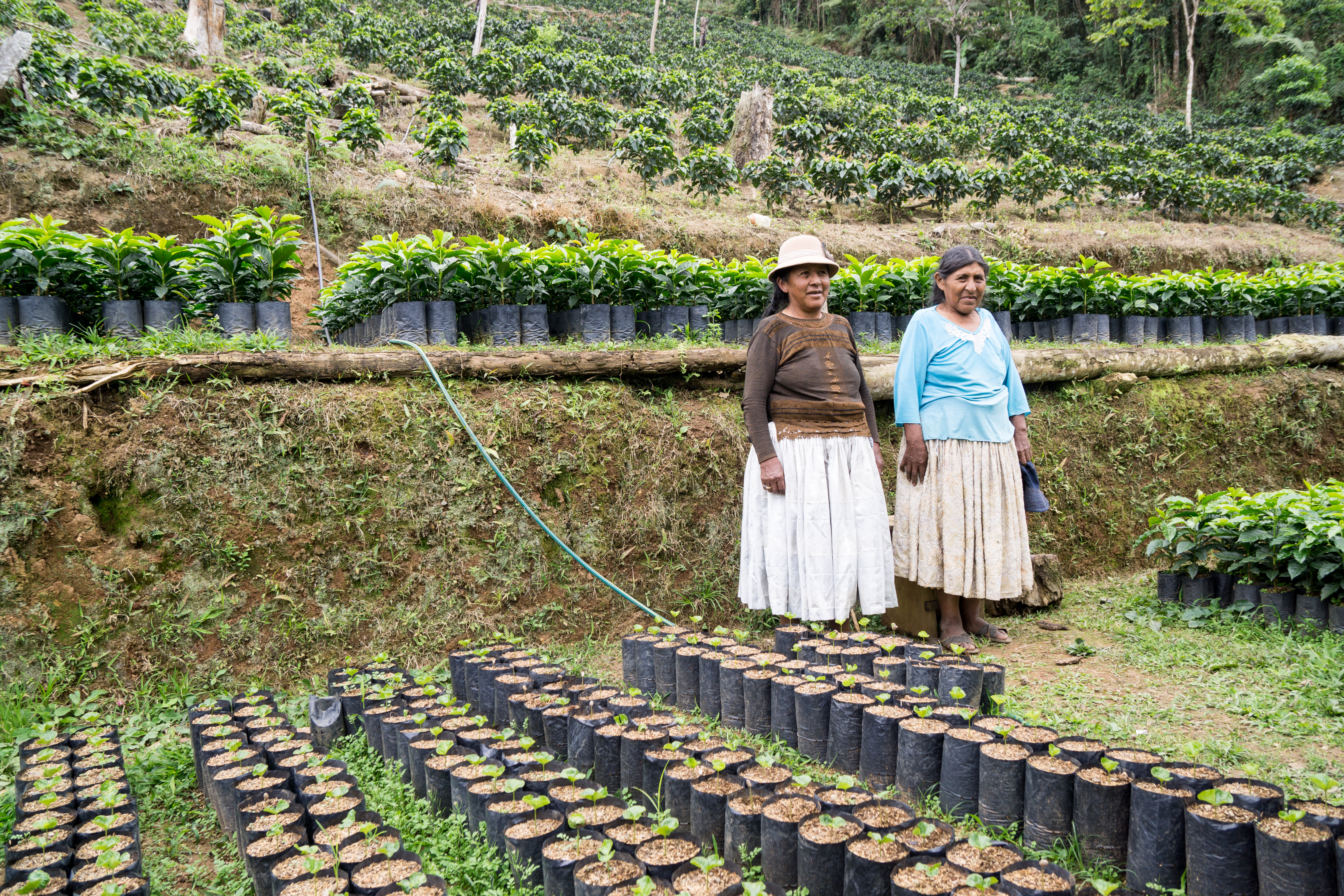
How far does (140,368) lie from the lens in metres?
3.32

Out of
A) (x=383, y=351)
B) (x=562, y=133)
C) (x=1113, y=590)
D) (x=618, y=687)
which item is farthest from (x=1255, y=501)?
(x=562, y=133)

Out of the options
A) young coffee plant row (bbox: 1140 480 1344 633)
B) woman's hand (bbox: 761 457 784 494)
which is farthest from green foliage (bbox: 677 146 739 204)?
woman's hand (bbox: 761 457 784 494)

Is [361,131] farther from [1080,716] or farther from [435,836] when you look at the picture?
[1080,716]

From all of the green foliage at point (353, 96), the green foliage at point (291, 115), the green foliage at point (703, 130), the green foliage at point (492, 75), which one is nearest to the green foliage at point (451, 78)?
the green foliage at point (492, 75)

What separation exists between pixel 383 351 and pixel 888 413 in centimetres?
302

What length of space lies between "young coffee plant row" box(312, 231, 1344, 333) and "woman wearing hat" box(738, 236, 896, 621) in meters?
1.59

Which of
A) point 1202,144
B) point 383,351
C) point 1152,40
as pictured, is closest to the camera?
point 383,351

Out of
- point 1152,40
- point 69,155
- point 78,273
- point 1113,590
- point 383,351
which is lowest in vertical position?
point 1113,590

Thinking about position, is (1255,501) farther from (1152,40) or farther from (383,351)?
(1152,40)

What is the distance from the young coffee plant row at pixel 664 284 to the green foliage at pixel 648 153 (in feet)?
20.0

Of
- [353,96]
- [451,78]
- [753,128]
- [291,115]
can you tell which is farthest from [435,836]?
[451,78]

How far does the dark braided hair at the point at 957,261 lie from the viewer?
3441mm

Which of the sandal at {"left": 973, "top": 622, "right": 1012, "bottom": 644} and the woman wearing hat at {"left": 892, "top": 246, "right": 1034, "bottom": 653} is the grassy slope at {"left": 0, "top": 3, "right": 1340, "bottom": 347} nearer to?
the woman wearing hat at {"left": 892, "top": 246, "right": 1034, "bottom": 653}

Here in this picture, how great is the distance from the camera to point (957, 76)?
2858 cm
